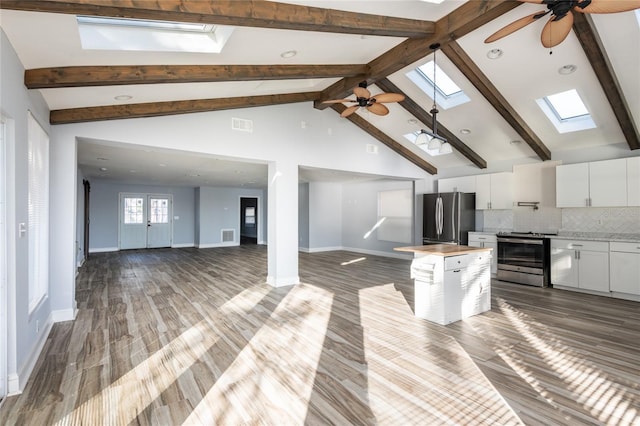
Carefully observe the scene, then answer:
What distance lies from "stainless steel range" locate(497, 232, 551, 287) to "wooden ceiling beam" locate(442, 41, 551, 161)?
1.69 meters

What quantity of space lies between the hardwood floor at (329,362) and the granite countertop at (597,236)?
94 cm

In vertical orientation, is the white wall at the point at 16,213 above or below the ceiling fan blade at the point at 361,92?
below

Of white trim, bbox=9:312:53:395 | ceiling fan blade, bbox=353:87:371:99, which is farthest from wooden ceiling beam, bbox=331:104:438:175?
white trim, bbox=9:312:53:395

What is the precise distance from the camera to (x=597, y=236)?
553 centimetres

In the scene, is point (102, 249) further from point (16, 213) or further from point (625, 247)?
point (625, 247)

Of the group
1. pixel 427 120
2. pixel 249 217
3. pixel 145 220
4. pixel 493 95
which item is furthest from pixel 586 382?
pixel 249 217

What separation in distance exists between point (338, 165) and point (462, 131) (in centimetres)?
254

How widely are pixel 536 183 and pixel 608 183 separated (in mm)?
1246

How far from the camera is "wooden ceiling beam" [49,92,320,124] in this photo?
372cm

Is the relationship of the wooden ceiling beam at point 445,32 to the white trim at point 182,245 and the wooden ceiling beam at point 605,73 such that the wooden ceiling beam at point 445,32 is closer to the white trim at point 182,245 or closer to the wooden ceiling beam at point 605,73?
the wooden ceiling beam at point 605,73

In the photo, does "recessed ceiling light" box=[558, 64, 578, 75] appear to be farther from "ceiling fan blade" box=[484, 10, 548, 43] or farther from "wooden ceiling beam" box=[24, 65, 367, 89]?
"wooden ceiling beam" box=[24, 65, 367, 89]

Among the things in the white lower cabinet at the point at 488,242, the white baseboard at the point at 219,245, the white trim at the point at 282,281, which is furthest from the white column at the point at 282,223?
the white baseboard at the point at 219,245

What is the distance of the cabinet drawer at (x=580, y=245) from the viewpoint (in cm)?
510

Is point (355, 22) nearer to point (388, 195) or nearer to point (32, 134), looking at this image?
point (32, 134)
